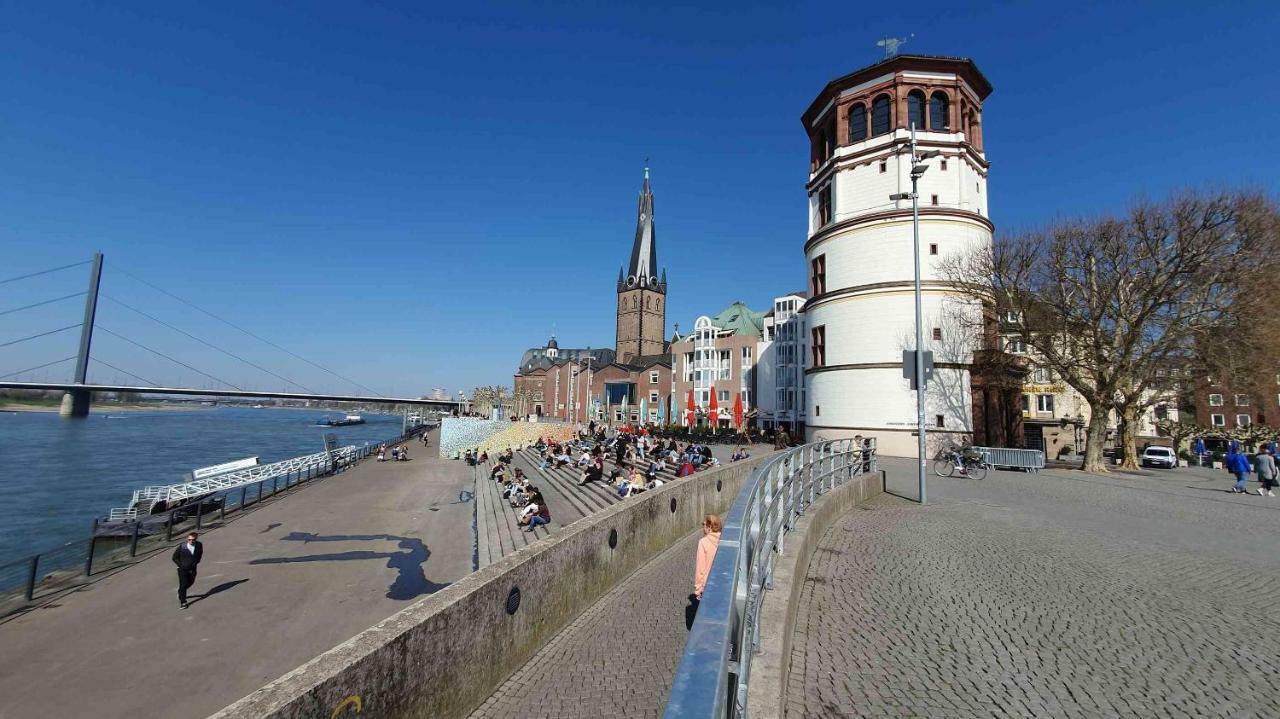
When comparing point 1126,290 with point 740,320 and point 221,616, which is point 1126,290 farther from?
point 740,320

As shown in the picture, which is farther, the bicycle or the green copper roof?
the green copper roof

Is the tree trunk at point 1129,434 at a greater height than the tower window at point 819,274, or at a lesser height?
lesser

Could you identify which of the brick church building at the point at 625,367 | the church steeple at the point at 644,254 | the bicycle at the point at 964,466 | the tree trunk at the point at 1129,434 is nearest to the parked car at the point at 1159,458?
the tree trunk at the point at 1129,434

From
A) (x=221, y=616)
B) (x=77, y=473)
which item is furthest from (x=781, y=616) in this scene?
(x=77, y=473)

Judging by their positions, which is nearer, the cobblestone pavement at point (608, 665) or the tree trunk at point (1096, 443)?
the cobblestone pavement at point (608, 665)

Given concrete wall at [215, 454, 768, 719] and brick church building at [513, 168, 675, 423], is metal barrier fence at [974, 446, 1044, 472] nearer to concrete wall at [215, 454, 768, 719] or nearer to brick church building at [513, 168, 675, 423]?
concrete wall at [215, 454, 768, 719]

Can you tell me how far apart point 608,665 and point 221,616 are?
1212 centimetres

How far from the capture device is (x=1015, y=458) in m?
22.5

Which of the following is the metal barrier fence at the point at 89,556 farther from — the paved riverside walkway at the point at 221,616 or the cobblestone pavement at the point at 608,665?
the cobblestone pavement at the point at 608,665

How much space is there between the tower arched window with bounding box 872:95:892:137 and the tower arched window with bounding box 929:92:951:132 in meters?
2.11

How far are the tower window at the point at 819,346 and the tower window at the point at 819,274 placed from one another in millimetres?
2144

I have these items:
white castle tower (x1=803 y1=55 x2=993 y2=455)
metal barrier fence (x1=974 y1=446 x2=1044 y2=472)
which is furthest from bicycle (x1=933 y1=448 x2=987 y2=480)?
white castle tower (x1=803 y1=55 x2=993 y2=455)

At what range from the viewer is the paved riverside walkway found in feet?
30.9

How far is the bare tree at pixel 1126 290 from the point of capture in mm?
20094
